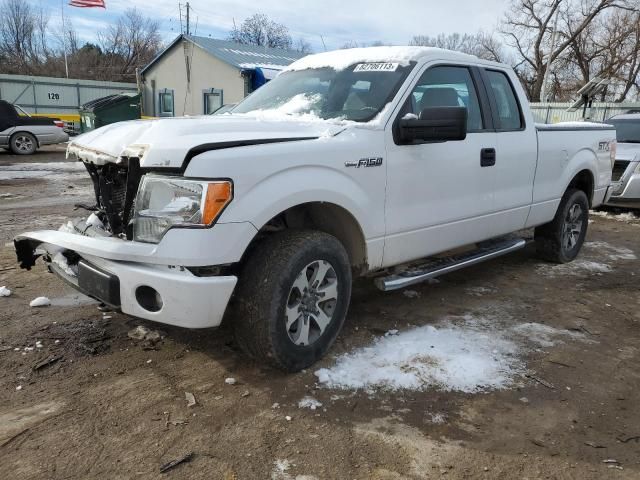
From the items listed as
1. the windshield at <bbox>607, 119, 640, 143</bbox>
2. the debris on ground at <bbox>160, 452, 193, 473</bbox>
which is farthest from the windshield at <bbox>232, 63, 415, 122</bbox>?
the windshield at <bbox>607, 119, 640, 143</bbox>

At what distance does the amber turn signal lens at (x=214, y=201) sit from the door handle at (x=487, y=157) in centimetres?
239

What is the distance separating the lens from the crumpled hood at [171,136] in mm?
2750

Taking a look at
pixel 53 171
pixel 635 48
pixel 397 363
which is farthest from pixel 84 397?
pixel 635 48

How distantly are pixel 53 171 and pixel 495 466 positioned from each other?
43.5 ft

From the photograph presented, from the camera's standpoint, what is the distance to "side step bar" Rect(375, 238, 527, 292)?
3.75 meters

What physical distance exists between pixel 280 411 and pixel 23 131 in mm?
16639

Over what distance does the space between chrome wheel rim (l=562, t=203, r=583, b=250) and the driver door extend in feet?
5.82

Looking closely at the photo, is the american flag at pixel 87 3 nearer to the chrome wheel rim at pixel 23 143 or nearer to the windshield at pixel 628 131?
the chrome wheel rim at pixel 23 143

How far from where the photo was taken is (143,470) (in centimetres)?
239

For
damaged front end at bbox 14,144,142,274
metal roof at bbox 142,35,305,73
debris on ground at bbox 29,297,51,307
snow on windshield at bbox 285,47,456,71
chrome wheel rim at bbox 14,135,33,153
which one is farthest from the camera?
metal roof at bbox 142,35,305,73

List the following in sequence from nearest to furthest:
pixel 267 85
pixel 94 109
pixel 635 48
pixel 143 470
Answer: pixel 143 470 → pixel 267 85 → pixel 94 109 → pixel 635 48

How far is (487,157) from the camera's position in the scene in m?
4.37

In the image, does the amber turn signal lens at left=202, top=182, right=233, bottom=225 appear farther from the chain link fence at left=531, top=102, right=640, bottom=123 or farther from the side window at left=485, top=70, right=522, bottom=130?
the chain link fence at left=531, top=102, right=640, bottom=123

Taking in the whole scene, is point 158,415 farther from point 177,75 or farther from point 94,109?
point 177,75
